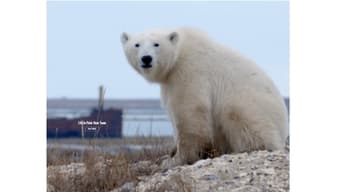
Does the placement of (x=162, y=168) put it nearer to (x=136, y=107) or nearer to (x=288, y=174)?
(x=136, y=107)

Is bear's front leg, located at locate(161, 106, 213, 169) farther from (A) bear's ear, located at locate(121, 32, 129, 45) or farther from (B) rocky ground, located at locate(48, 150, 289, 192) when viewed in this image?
(A) bear's ear, located at locate(121, 32, 129, 45)

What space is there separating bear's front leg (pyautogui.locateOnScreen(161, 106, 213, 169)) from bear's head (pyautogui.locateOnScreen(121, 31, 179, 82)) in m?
0.38

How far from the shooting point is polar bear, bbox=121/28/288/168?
5.82 metres

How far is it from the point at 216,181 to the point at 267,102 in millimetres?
1263

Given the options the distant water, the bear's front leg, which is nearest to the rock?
the bear's front leg

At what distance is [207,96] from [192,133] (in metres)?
0.32

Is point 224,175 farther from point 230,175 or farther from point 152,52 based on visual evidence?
point 152,52

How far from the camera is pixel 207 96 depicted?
5.86 metres

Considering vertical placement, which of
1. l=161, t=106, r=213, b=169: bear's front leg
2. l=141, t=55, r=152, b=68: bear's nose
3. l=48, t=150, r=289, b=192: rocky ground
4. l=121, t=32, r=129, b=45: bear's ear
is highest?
l=121, t=32, r=129, b=45: bear's ear

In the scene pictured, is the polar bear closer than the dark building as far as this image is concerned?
No
